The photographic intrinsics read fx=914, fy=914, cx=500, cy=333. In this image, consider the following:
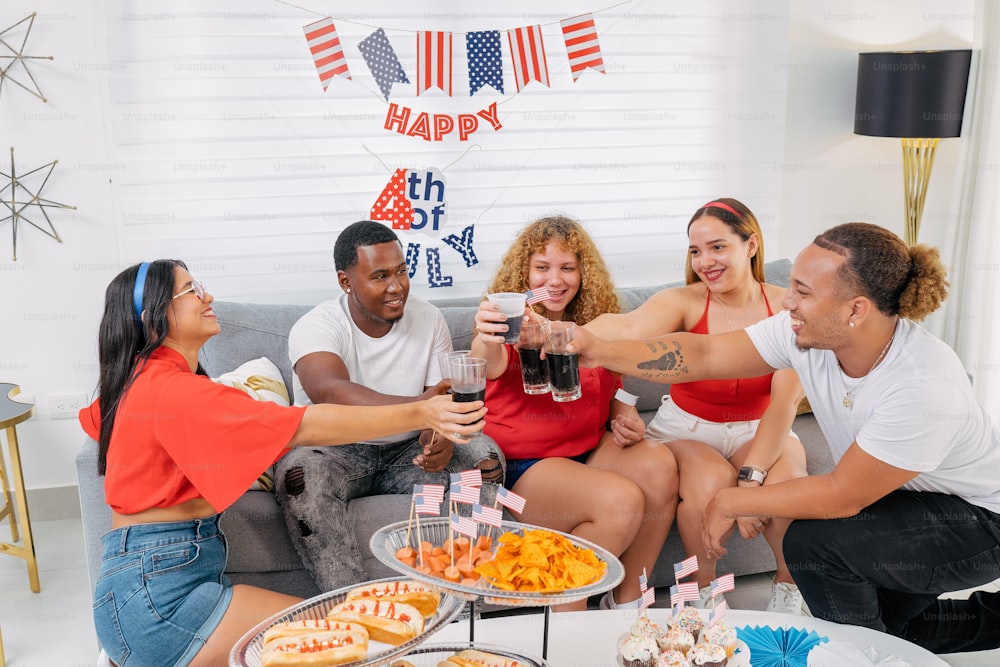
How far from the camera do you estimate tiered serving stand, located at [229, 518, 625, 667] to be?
1.50 metres

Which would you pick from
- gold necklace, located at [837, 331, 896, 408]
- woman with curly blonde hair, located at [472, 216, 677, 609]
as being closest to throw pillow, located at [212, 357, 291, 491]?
woman with curly blonde hair, located at [472, 216, 677, 609]

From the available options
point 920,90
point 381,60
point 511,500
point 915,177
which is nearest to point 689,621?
point 511,500

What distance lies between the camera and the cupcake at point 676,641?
172 cm

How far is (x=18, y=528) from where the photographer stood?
11.3ft

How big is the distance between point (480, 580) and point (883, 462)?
3.19 ft

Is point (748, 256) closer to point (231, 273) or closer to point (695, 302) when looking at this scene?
point (695, 302)

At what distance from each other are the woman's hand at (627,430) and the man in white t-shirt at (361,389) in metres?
0.38

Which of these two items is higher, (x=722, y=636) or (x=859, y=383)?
(x=859, y=383)

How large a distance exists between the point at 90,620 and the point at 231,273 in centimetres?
136

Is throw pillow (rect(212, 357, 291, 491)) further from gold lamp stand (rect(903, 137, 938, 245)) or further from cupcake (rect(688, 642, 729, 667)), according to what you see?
gold lamp stand (rect(903, 137, 938, 245))

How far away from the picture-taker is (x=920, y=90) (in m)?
3.72

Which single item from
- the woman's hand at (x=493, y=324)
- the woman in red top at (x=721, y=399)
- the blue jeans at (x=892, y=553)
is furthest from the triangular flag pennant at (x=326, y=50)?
the blue jeans at (x=892, y=553)

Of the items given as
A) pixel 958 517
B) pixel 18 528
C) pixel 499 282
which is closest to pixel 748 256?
pixel 499 282

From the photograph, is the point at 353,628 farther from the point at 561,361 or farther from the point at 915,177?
the point at 915,177
